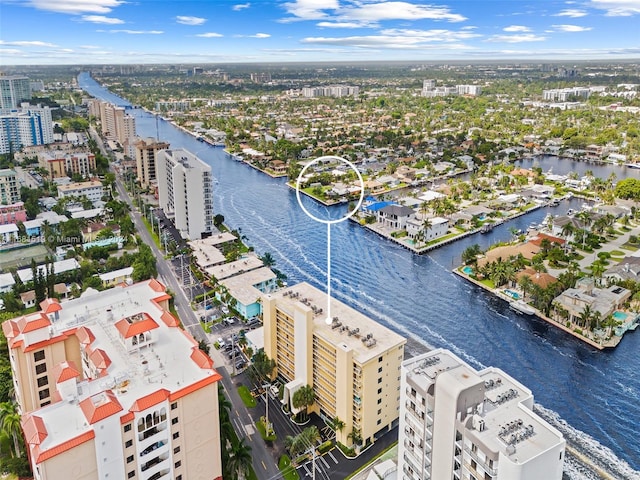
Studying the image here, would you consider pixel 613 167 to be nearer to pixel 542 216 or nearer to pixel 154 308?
pixel 542 216

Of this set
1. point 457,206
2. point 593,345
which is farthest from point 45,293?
point 457,206

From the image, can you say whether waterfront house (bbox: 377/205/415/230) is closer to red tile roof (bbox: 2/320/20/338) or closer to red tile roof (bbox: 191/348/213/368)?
red tile roof (bbox: 191/348/213/368)

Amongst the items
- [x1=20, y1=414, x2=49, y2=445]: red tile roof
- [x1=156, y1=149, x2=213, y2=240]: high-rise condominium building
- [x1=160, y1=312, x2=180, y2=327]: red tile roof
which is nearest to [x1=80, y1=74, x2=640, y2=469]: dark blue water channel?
[x1=156, y1=149, x2=213, y2=240]: high-rise condominium building

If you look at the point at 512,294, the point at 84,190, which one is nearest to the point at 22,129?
the point at 84,190

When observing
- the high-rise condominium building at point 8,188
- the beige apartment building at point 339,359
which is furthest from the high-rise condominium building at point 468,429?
the high-rise condominium building at point 8,188

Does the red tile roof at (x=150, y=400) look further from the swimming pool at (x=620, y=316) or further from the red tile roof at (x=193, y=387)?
the swimming pool at (x=620, y=316)

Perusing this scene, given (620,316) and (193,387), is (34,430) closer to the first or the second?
(193,387)
